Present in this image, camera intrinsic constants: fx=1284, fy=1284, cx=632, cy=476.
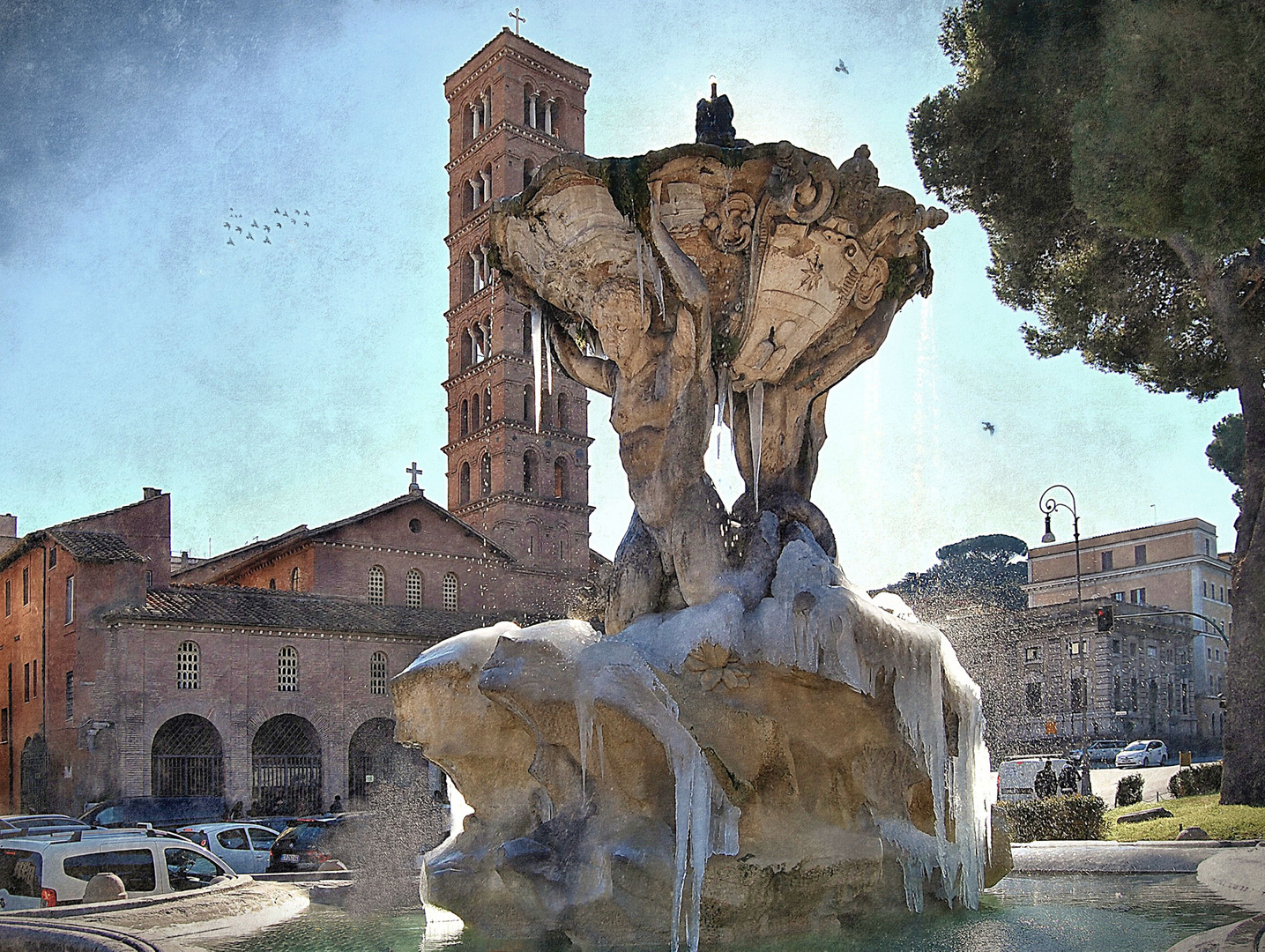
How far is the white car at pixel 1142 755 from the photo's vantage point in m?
35.4

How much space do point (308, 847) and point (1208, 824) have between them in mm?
10002

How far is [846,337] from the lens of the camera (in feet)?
24.4

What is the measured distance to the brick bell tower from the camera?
48.5 metres

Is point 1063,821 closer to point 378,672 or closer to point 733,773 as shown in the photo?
point 733,773

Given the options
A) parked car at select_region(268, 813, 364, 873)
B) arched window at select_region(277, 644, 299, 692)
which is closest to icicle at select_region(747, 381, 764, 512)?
parked car at select_region(268, 813, 364, 873)

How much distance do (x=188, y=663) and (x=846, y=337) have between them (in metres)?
27.3

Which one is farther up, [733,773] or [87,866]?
[733,773]

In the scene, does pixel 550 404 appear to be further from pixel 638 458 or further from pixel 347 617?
pixel 638 458

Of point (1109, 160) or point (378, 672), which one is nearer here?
point (1109, 160)

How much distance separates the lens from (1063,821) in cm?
1268

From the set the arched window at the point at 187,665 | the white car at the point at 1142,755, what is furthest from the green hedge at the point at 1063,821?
the white car at the point at 1142,755

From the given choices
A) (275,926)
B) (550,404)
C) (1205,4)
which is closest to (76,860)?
(275,926)

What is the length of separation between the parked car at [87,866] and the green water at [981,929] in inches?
122

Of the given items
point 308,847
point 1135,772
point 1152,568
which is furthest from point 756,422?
point 1152,568
